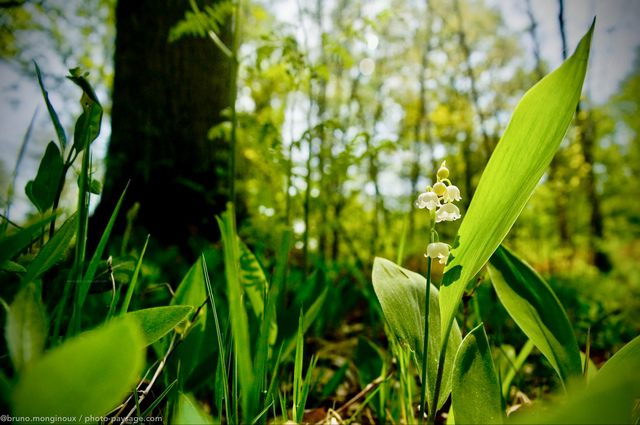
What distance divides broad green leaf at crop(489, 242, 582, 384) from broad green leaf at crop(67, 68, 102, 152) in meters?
0.73

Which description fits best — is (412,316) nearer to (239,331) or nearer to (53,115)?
(239,331)

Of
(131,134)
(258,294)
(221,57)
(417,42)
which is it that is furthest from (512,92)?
(258,294)

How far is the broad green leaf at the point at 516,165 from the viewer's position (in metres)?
0.41

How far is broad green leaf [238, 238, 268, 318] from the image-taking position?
77 cm

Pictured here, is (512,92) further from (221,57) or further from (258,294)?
(258,294)

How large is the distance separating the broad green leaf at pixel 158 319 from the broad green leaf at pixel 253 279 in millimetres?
300

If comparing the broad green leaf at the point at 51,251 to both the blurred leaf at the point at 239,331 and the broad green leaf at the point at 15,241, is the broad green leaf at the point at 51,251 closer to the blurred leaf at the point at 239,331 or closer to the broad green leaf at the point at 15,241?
the broad green leaf at the point at 15,241

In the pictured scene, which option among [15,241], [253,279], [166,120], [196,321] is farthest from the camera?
[166,120]

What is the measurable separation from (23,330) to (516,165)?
0.59m

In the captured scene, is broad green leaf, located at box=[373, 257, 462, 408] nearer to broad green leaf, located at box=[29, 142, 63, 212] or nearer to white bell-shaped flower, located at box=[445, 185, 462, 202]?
white bell-shaped flower, located at box=[445, 185, 462, 202]

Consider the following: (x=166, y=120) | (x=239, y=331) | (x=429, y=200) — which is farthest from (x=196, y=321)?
(x=166, y=120)

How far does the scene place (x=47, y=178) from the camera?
61 centimetres

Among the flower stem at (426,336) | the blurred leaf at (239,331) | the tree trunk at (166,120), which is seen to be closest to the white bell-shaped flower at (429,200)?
the flower stem at (426,336)

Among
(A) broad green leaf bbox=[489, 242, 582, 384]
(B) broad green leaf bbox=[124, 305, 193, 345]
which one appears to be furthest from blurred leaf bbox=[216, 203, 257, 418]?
(A) broad green leaf bbox=[489, 242, 582, 384]
